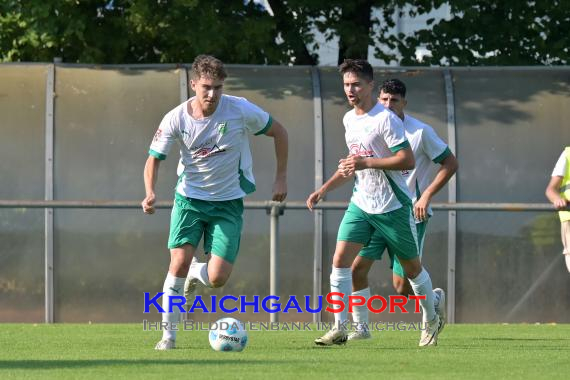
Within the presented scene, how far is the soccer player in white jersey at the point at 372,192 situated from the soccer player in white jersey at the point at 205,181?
1.92ft

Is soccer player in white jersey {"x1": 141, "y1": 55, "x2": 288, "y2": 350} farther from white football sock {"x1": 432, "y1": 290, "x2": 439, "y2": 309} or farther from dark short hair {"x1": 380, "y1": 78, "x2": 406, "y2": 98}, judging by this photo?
white football sock {"x1": 432, "y1": 290, "x2": 439, "y2": 309}

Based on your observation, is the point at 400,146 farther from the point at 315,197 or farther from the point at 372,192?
the point at 315,197

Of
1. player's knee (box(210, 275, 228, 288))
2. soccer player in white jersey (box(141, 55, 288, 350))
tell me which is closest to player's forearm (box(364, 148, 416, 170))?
soccer player in white jersey (box(141, 55, 288, 350))

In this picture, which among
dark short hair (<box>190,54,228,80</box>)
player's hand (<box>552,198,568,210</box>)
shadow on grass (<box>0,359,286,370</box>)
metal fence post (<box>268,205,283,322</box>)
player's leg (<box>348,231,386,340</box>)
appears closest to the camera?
shadow on grass (<box>0,359,286,370</box>)

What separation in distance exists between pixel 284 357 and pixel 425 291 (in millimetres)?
1482

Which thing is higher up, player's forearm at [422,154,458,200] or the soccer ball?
player's forearm at [422,154,458,200]

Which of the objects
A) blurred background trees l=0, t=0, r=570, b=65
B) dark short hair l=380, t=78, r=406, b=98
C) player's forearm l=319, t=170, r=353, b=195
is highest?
blurred background trees l=0, t=0, r=570, b=65

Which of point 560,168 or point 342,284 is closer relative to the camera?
point 342,284

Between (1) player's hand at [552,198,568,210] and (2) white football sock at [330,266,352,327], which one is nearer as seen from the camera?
(2) white football sock at [330,266,352,327]

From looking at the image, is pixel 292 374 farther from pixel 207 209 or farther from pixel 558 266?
pixel 558 266

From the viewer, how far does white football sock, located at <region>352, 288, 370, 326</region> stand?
11.0m

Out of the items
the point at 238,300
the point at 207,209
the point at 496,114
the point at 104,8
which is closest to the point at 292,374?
the point at 207,209

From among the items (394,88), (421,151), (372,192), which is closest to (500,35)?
(421,151)

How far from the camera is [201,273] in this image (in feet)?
33.6
